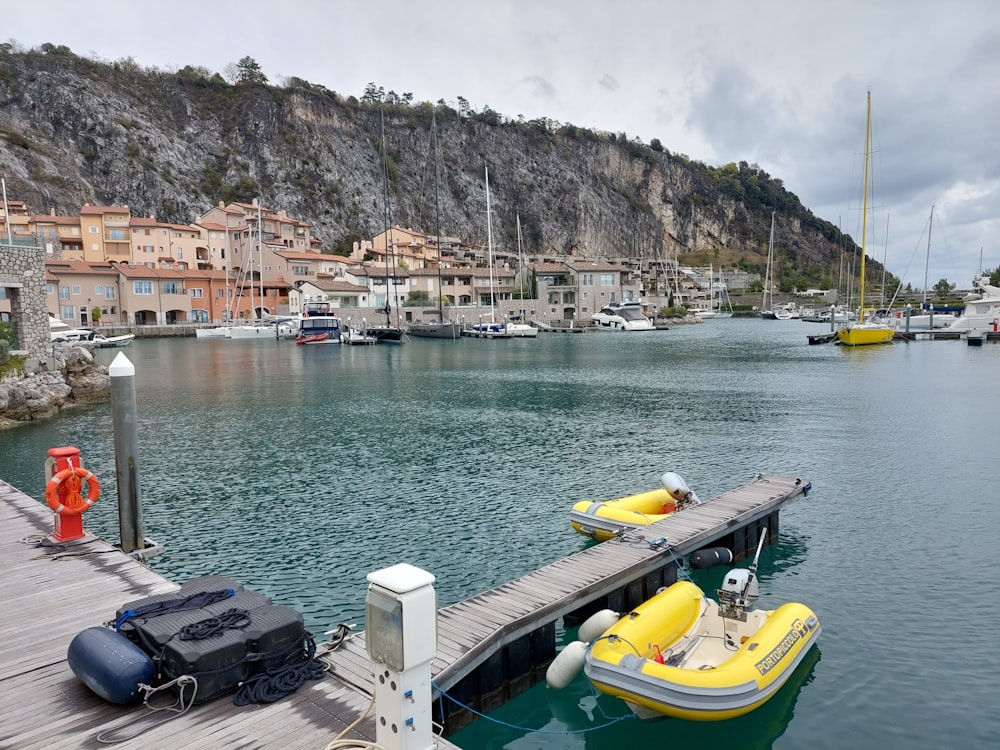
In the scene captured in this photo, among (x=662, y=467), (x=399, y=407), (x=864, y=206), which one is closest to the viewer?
(x=662, y=467)

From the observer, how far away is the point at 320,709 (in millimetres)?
5906

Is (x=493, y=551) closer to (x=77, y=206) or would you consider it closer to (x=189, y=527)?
(x=189, y=527)

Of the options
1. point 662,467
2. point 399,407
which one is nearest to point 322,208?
point 399,407

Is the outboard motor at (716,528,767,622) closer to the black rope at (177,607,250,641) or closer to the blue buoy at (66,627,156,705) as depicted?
the black rope at (177,607,250,641)

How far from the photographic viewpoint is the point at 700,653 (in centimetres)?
881

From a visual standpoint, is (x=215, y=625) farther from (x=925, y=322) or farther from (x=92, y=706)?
(x=925, y=322)

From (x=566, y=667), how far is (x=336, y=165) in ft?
465

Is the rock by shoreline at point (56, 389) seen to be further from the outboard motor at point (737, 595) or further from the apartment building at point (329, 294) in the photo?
the apartment building at point (329, 294)

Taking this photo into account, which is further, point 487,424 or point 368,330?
point 368,330

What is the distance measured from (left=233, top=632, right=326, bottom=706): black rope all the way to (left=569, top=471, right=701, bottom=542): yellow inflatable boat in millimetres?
7118

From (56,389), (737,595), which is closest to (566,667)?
(737,595)

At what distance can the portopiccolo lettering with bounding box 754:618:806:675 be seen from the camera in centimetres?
804

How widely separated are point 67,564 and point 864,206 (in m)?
68.2

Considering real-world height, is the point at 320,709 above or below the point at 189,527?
above
